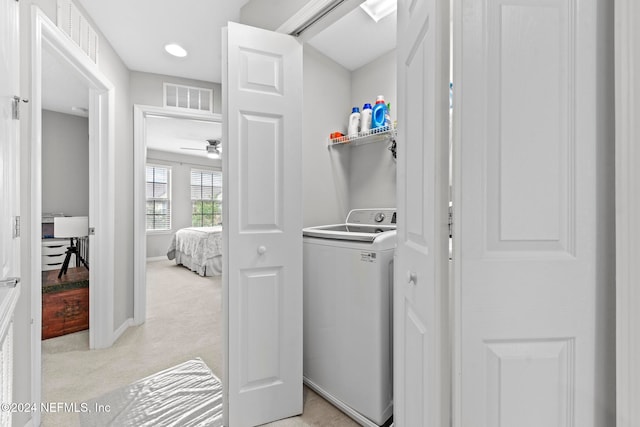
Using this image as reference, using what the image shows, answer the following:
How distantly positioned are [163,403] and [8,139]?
1542mm

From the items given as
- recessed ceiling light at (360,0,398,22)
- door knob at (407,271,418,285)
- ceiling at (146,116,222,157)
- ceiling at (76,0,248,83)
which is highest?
ceiling at (146,116,222,157)

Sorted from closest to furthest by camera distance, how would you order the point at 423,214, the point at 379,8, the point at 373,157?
the point at 423,214, the point at 379,8, the point at 373,157

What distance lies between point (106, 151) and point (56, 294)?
1.40m

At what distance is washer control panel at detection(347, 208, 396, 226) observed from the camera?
218 centimetres

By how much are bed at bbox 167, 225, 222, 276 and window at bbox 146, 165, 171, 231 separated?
1.65 meters

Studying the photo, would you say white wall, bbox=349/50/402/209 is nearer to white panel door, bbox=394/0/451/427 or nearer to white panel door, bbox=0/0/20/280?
white panel door, bbox=394/0/451/427

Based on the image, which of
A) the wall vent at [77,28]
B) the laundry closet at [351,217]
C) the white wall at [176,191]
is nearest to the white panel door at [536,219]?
the laundry closet at [351,217]

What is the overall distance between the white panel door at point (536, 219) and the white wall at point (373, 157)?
61.8 inches

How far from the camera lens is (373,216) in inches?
90.4

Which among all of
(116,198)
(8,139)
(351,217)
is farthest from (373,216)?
(116,198)

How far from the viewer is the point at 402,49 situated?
41.7 inches

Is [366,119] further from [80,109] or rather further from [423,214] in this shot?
[80,109]

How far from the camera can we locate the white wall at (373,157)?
2303mm

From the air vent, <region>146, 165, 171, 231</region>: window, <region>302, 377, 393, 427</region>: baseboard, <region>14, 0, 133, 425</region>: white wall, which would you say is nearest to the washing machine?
<region>302, 377, 393, 427</region>: baseboard
